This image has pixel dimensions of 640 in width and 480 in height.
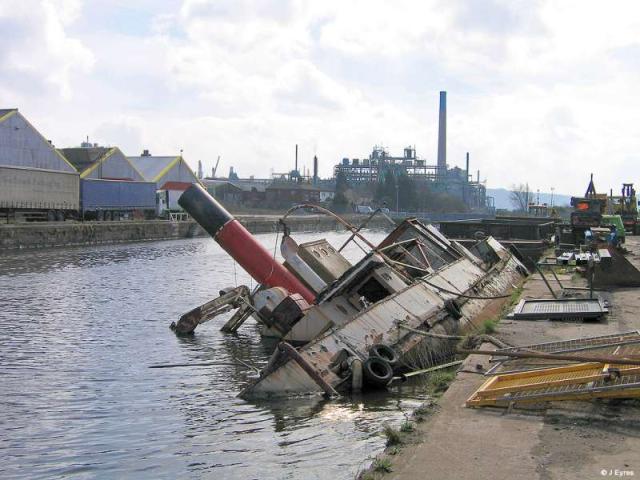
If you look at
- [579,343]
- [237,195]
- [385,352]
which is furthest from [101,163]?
[237,195]

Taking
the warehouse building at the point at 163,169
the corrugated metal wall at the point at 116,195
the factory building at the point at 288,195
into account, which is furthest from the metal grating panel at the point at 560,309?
the factory building at the point at 288,195

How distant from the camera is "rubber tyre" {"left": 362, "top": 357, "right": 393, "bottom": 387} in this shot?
12711 millimetres

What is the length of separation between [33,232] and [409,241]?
1365 inches

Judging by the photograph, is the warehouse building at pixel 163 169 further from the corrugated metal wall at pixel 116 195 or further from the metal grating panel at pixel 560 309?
the metal grating panel at pixel 560 309

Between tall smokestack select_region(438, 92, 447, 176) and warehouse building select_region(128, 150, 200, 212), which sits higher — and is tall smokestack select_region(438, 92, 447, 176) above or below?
above

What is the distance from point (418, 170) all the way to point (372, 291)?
147 meters

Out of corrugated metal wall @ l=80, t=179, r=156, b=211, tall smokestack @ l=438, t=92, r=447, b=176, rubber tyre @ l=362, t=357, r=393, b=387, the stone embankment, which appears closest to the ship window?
rubber tyre @ l=362, t=357, r=393, b=387

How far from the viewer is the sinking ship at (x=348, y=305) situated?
12711mm

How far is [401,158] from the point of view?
158 m

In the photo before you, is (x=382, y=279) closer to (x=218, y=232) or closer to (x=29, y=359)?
(x=218, y=232)

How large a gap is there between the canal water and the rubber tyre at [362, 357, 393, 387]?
27 cm

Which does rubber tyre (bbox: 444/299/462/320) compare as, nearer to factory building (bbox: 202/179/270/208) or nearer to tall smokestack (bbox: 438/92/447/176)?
factory building (bbox: 202/179/270/208)

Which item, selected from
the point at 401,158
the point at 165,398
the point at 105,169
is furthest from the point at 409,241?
the point at 401,158

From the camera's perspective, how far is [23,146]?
2191 inches
